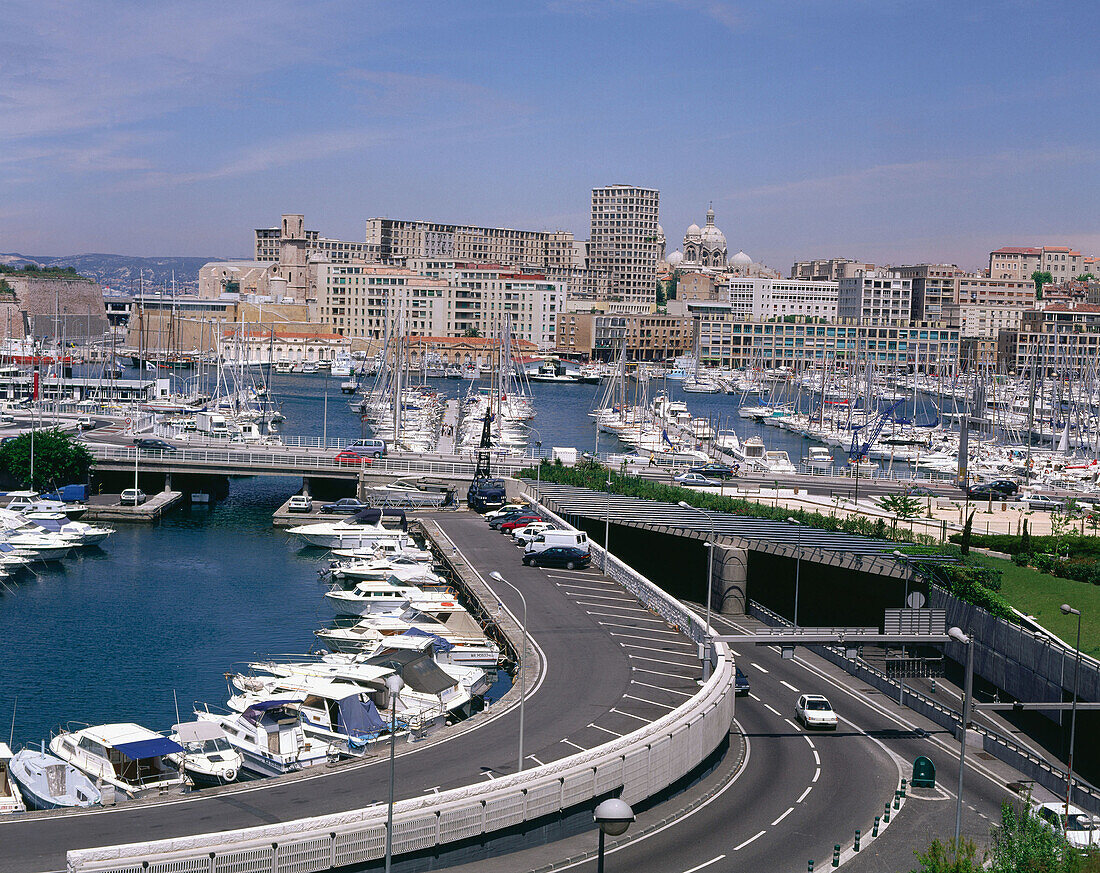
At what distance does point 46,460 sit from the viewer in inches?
2255

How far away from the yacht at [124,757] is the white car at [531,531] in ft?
66.9

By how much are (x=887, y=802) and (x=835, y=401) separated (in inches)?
4043

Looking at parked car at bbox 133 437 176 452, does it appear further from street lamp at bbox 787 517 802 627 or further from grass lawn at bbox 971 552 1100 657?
grass lawn at bbox 971 552 1100 657

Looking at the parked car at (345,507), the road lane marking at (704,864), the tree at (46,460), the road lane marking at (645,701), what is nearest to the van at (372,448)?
the parked car at (345,507)

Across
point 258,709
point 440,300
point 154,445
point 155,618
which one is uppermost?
point 440,300

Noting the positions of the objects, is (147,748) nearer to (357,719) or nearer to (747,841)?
(357,719)

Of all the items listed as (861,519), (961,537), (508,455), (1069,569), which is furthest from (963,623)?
(508,455)

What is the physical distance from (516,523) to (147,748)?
24432 mm

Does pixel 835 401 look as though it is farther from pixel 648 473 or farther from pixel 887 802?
pixel 887 802

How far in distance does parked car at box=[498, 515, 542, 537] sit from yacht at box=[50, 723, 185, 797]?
916 inches

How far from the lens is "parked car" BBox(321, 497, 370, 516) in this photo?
56.6 meters

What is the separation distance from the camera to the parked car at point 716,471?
63406 mm

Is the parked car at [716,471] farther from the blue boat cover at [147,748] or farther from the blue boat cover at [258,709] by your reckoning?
the blue boat cover at [147,748]

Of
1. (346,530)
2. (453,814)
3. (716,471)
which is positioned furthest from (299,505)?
(453,814)
